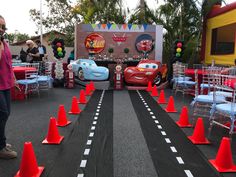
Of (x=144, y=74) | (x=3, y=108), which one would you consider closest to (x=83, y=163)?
(x=3, y=108)

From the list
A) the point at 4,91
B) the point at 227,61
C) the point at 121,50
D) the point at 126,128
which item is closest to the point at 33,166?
the point at 4,91

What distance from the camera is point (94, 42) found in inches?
584

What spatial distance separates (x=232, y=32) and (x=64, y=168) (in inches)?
393

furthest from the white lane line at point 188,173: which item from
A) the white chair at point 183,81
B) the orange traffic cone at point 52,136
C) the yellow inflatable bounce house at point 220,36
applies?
the yellow inflatable bounce house at point 220,36

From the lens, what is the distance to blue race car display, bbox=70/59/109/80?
492 inches

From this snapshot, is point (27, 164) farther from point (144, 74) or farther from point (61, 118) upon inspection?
point (144, 74)

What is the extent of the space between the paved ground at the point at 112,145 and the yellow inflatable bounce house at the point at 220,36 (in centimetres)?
572

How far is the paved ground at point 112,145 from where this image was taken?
11.9ft

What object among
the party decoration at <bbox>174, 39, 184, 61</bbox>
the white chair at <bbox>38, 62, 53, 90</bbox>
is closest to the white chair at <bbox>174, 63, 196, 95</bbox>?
the party decoration at <bbox>174, 39, 184, 61</bbox>

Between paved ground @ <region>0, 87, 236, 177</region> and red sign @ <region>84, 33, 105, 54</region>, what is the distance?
7.70 meters

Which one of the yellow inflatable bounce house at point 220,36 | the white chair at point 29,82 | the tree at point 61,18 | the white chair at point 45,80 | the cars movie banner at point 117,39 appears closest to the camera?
the white chair at point 29,82

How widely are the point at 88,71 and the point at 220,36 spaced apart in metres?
5.94

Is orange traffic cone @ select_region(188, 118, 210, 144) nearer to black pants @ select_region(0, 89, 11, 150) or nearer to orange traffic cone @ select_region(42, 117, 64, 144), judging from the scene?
orange traffic cone @ select_region(42, 117, 64, 144)

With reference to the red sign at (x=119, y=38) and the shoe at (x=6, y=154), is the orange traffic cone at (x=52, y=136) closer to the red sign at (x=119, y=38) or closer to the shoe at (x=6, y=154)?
the shoe at (x=6, y=154)
